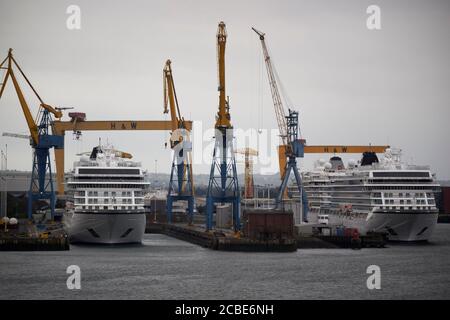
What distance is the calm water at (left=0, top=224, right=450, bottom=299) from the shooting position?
183 feet

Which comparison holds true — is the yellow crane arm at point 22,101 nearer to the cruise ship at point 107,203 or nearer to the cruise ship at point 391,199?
the cruise ship at point 107,203

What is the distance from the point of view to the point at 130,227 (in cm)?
8506

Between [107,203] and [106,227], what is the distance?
2443mm

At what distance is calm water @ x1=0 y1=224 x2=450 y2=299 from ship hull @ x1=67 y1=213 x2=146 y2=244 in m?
1.36

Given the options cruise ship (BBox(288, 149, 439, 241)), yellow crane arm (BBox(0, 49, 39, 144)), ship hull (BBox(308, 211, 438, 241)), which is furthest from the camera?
yellow crane arm (BBox(0, 49, 39, 144))

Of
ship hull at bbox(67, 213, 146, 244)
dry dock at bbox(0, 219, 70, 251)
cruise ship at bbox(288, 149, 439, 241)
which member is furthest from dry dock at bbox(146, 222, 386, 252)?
dry dock at bbox(0, 219, 70, 251)

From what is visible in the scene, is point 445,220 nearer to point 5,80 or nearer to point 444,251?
point 444,251

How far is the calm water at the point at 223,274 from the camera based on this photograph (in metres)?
55.9

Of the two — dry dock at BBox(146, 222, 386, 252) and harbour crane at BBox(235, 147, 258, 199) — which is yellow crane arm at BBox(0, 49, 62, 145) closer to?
dry dock at BBox(146, 222, 386, 252)

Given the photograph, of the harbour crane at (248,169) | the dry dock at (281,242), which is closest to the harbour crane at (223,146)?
the dry dock at (281,242)

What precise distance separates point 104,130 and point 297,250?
154ft

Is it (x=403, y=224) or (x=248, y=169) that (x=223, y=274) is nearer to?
(x=403, y=224)

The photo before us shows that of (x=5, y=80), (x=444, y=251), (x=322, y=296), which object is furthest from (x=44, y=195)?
(x=322, y=296)

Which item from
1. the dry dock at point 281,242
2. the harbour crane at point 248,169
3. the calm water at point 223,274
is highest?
the harbour crane at point 248,169
